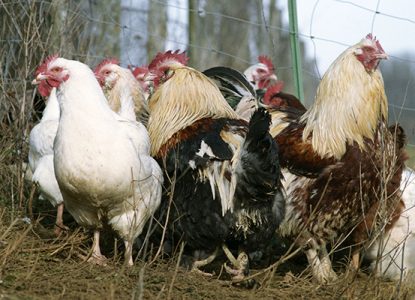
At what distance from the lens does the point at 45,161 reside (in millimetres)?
5609

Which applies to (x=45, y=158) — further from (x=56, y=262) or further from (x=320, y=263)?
(x=320, y=263)

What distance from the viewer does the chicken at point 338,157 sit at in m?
4.92

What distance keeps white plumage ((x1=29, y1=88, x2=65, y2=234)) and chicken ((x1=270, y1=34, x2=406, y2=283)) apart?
1.73 m

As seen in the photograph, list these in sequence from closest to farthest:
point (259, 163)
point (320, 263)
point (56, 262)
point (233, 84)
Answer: point (259, 163), point (56, 262), point (320, 263), point (233, 84)

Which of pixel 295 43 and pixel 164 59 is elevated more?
pixel 295 43

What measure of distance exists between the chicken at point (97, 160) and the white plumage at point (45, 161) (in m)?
0.83

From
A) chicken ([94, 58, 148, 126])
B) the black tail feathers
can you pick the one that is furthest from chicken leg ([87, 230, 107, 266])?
the black tail feathers

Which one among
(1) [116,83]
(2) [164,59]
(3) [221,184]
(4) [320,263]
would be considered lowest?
(4) [320,263]

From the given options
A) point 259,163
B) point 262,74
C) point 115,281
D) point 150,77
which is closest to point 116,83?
point 150,77

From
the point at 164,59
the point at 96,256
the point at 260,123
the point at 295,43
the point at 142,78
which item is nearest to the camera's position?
the point at 260,123

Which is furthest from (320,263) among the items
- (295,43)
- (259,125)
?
(295,43)

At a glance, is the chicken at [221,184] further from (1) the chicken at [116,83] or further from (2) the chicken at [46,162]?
(2) the chicken at [46,162]

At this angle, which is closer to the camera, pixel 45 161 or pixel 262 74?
pixel 45 161

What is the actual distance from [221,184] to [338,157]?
33.3 inches
